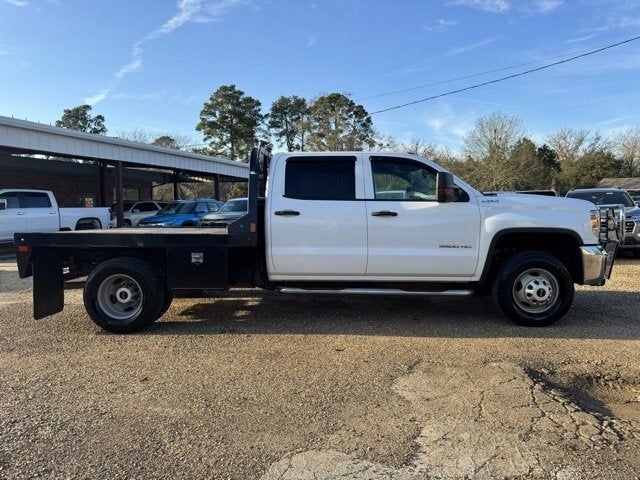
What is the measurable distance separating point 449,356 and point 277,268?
2.29m

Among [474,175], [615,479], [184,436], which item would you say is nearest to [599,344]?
[615,479]

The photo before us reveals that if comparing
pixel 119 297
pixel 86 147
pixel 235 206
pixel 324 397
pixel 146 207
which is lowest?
pixel 324 397

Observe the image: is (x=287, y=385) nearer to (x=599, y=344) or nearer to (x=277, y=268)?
(x=277, y=268)

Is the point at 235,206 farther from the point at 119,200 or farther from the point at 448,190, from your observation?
the point at 448,190

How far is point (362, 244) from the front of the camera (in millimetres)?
6133

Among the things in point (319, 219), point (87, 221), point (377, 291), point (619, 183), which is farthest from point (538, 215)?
point (619, 183)

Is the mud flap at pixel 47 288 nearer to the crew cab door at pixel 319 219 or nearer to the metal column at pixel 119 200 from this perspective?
the crew cab door at pixel 319 219

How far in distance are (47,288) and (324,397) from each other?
4.07 metres

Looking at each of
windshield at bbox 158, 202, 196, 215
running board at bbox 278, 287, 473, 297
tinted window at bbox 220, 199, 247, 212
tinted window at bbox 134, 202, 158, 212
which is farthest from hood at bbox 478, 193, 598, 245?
tinted window at bbox 134, 202, 158, 212

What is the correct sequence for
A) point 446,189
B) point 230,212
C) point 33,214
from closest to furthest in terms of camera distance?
point 446,189 → point 230,212 → point 33,214

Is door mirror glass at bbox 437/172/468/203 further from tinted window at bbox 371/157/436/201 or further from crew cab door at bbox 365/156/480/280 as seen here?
tinted window at bbox 371/157/436/201

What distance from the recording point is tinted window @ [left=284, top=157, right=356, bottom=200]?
6.24 metres

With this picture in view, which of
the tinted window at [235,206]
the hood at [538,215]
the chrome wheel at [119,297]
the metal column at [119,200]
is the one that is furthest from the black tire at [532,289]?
the metal column at [119,200]

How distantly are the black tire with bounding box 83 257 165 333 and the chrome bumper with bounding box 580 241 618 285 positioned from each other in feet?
16.6
